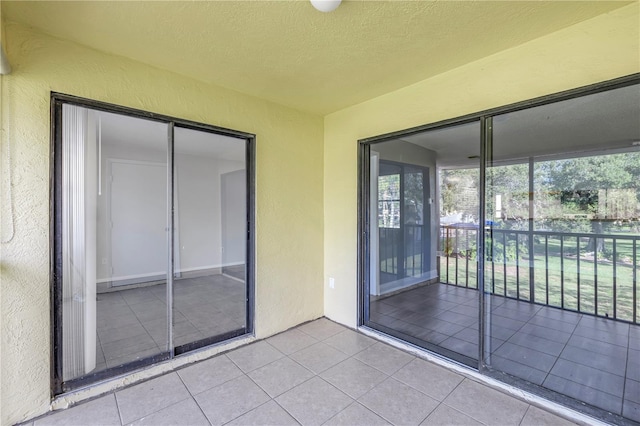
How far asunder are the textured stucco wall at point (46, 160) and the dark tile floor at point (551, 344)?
1.49 meters

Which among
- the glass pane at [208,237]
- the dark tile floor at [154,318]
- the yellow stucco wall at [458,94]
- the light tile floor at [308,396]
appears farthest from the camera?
the glass pane at [208,237]

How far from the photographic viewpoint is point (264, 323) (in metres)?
2.90

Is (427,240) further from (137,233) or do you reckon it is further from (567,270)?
(137,233)

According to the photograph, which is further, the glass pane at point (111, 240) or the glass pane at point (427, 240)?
the glass pane at point (427, 240)

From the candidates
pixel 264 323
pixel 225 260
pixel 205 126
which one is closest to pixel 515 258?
pixel 264 323

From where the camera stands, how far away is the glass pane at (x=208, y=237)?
2850mm

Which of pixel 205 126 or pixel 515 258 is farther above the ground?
pixel 205 126

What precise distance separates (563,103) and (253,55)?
2176mm

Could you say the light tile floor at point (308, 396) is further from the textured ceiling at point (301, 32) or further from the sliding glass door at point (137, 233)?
the textured ceiling at point (301, 32)

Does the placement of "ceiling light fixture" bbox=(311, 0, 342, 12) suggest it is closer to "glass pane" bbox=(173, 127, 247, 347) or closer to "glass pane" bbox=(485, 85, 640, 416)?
"glass pane" bbox=(485, 85, 640, 416)

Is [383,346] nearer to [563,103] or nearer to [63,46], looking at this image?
[563,103]

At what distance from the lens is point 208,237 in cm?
393

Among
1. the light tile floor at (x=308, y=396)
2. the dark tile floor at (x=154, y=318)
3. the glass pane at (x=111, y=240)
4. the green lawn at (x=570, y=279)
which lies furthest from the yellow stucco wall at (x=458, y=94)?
the glass pane at (x=111, y=240)

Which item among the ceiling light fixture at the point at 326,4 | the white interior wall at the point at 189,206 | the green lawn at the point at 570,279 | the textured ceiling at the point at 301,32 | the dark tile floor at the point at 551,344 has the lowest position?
the dark tile floor at the point at 551,344
